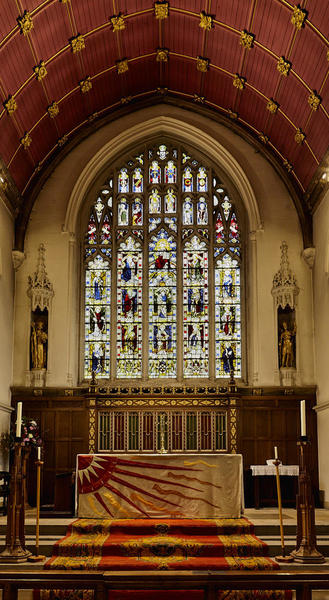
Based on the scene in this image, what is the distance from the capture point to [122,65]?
1473 cm

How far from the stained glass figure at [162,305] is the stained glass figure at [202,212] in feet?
2.48

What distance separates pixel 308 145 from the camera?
46.1 ft

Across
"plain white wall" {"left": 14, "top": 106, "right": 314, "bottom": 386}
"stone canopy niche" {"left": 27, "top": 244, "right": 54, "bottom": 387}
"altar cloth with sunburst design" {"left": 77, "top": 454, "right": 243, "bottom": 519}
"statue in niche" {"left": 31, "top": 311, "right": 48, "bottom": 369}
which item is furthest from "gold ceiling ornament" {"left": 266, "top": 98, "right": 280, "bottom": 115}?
"altar cloth with sunburst design" {"left": 77, "top": 454, "right": 243, "bottom": 519}

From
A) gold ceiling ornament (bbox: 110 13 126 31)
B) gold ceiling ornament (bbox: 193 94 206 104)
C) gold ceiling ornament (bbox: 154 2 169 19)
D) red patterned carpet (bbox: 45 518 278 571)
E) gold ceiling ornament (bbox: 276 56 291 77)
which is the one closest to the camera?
red patterned carpet (bbox: 45 518 278 571)

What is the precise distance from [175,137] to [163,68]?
62.5 inches

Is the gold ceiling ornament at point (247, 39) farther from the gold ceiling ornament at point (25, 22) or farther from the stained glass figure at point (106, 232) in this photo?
the stained glass figure at point (106, 232)

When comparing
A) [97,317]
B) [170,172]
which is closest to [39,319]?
[97,317]

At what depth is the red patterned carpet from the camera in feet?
25.1

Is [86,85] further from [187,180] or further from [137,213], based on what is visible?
[187,180]

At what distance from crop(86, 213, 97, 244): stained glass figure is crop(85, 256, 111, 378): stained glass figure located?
16.2 inches

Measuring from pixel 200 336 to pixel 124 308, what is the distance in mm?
1735

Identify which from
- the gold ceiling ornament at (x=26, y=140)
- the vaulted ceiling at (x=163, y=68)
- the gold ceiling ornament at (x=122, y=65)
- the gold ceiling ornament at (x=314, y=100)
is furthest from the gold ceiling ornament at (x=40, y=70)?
the gold ceiling ornament at (x=314, y=100)

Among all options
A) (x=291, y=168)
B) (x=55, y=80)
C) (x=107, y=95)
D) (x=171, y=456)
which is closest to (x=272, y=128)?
(x=291, y=168)

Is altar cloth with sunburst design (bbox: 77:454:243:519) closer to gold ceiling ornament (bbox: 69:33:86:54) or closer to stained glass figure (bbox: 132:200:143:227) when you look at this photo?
stained glass figure (bbox: 132:200:143:227)
